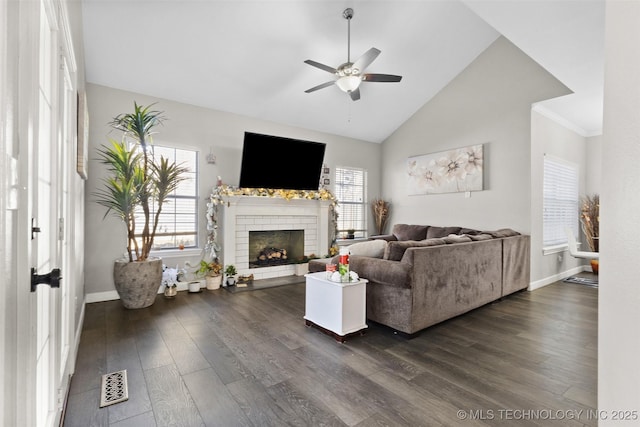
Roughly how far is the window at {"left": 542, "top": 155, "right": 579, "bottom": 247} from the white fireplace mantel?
3.74 metres

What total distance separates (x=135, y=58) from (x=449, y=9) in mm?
4265

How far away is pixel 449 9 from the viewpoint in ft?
14.2

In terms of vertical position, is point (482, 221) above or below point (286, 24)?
below

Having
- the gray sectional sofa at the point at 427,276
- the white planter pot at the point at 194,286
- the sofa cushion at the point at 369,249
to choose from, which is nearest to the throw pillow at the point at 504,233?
the gray sectional sofa at the point at 427,276

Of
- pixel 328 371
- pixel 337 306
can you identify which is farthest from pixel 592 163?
pixel 328 371

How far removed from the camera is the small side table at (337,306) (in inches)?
109

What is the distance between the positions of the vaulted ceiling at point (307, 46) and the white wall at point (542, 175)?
0.29 m

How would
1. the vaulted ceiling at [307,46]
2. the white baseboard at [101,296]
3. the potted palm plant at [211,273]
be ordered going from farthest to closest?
1. the potted palm plant at [211,273]
2. the white baseboard at [101,296]
3. the vaulted ceiling at [307,46]

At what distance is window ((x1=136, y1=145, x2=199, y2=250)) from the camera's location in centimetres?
449

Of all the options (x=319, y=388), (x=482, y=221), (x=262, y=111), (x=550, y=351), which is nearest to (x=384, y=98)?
(x=262, y=111)

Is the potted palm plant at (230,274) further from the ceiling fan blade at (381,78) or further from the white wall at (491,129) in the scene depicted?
the white wall at (491,129)

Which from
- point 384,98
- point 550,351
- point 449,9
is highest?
point 449,9

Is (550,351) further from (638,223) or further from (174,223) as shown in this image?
(174,223)

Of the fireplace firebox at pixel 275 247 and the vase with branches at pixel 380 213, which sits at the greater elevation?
the vase with branches at pixel 380 213
